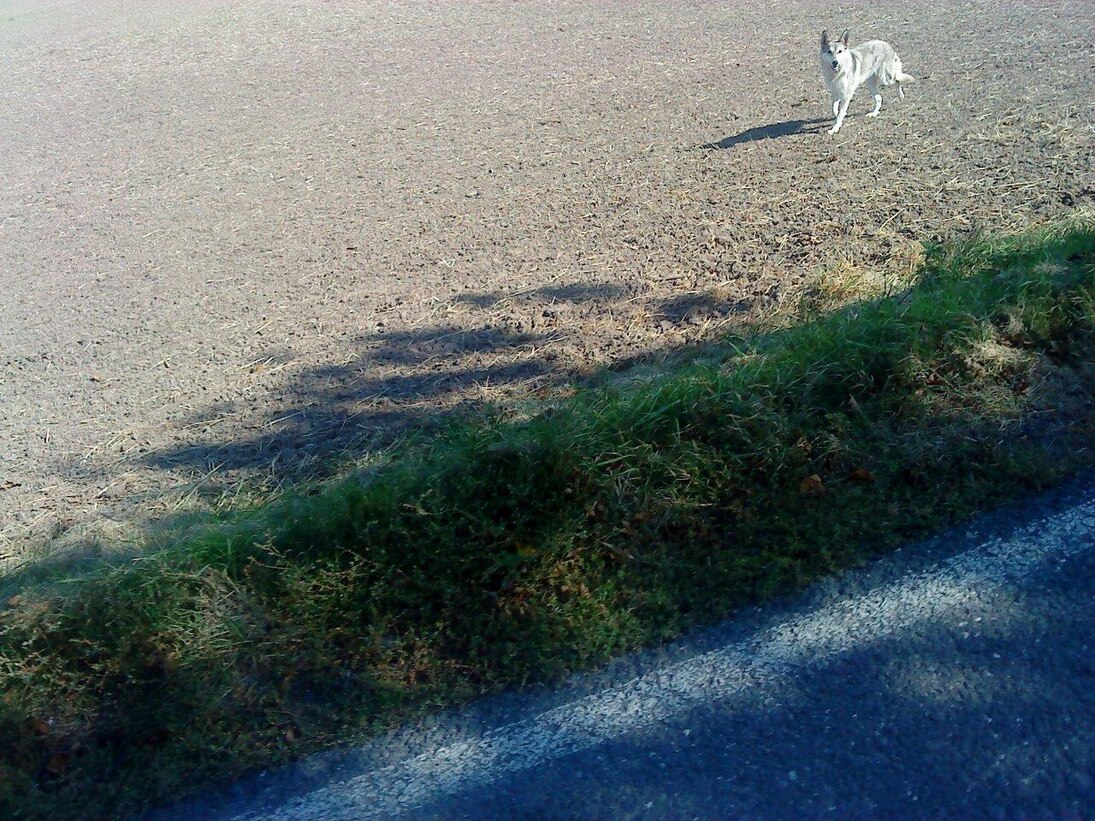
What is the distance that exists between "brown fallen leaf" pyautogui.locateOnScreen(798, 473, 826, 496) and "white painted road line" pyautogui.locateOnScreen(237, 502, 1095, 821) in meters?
0.56

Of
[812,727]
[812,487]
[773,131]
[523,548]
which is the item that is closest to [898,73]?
[773,131]

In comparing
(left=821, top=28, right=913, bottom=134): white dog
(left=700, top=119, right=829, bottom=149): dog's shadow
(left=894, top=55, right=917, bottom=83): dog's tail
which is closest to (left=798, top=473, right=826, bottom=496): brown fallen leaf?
(left=700, top=119, right=829, bottom=149): dog's shadow

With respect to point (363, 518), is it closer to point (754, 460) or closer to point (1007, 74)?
point (754, 460)

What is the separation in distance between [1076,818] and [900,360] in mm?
2325

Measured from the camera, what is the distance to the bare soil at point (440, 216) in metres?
5.93

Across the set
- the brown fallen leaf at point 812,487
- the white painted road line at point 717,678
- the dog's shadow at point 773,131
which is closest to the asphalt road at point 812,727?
the white painted road line at point 717,678


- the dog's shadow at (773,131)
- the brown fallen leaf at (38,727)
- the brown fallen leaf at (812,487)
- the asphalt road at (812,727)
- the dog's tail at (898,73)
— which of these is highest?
the dog's tail at (898,73)

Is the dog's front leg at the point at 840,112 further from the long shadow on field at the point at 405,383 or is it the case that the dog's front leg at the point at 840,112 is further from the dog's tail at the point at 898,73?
the long shadow on field at the point at 405,383

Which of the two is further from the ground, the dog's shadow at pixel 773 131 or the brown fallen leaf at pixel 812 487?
the dog's shadow at pixel 773 131

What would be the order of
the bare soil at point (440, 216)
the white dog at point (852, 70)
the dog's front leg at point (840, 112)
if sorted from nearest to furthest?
the bare soil at point (440, 216) → the white dog at point (852, 70) → the dog's front leg at point (840, 112)

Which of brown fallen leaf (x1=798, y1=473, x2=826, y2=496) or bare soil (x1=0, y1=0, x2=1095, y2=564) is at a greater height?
bare soil (x1=0, y1=0, x2=1095, y2=564)

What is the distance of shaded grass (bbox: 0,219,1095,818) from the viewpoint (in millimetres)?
3602

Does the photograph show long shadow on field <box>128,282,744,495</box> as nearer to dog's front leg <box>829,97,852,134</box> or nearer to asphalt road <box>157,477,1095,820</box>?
asphalt road <box>157,477,1095,820</box>

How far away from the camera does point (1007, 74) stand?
10.0m
